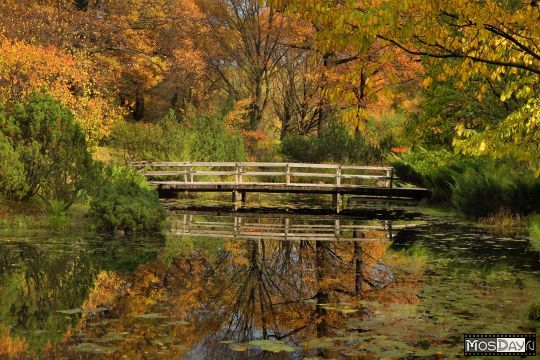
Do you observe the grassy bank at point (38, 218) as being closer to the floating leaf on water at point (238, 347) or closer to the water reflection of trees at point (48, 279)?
the water reflection of trees at point (48, 279)

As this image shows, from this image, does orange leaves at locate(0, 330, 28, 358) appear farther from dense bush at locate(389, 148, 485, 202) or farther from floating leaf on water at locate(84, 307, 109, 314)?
dense bush at locate(389, 148, 485, 202)

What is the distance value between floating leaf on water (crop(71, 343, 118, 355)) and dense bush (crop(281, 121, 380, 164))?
92.7ft

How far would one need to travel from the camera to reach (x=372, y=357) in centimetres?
702

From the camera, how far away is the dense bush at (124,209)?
16.4 meters

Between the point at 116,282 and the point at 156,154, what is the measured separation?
68.7 feet

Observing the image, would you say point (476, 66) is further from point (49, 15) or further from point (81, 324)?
point (49, 15)

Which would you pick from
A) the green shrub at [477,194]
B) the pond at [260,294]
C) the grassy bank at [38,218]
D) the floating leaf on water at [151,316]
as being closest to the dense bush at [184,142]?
the grassy bank at [38,218]

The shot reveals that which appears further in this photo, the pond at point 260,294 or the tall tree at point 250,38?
the tall tree at point 250,38

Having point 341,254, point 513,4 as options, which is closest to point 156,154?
point 513,4

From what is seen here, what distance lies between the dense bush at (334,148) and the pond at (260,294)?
18.2 m

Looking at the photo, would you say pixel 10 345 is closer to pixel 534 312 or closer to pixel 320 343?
pixel 320 343

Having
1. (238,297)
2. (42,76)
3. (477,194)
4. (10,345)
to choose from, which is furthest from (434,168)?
(10,345)

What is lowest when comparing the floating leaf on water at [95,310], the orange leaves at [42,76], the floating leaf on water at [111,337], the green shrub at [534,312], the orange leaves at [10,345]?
the orange leaves at [10,345]

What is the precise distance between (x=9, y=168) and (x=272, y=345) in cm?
1099
